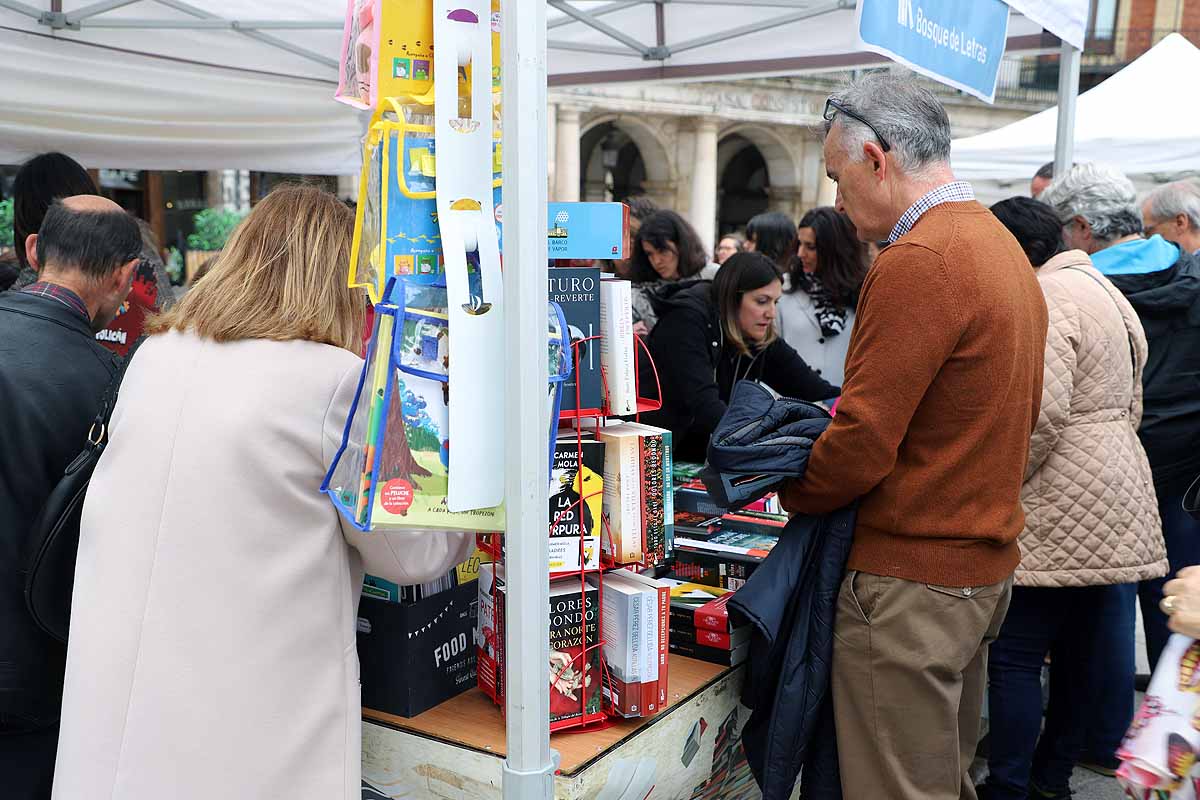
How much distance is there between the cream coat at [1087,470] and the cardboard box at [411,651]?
62.4 inches

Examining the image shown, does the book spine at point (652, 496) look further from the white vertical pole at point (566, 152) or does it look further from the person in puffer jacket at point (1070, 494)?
the white vertical pole at point (566, 152)

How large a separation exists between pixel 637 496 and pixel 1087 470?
1457 millimetres

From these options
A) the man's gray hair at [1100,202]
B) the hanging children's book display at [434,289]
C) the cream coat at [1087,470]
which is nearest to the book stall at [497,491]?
the hanging children's book display at [434,289]

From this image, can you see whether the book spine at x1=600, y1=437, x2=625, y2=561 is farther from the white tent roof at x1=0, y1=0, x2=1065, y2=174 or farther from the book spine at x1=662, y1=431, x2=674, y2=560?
the white tent roof at x1=0, y1=0, x2=1065, y2=174

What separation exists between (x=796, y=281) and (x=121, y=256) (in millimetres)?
2871

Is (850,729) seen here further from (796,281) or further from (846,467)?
(796,281)

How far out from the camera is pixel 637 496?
6.35 feet

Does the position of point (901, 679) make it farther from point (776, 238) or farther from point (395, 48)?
point (776, 238)

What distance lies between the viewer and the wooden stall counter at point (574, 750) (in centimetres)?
179

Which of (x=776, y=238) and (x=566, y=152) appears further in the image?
(x=566, y=152)

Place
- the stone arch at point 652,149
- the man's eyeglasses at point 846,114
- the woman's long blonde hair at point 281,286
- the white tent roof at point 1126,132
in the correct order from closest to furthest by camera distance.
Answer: the woman's long blonde hair at point 281,286, the man's eyeglasses at point 846,114, the white tent roof at point 1126,132, the stone arch at point 652,149

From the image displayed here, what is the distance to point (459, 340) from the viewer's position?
1.42 metres

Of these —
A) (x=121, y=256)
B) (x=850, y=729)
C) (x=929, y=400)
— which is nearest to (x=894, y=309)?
(x=929, y=400)

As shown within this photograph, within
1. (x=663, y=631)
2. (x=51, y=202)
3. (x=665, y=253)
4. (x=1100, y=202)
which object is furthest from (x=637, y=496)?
(x=665, y=253)
